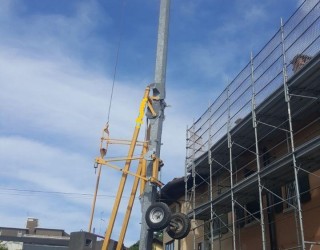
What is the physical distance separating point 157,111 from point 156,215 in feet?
13.0

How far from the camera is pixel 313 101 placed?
47.7ft

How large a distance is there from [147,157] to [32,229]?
45.9m

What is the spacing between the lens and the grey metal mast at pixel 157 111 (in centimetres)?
1355

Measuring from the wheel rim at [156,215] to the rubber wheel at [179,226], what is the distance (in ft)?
4.63

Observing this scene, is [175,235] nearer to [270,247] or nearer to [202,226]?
[270,247]

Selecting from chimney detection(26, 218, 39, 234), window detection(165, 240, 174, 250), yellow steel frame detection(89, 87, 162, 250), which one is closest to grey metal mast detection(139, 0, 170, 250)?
yellow steel frame detection(89, 87, 162, 250)

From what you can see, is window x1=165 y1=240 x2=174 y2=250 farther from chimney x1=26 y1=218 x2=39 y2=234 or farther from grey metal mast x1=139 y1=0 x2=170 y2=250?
chimney x1=26 y1=218 x2=39 y2=234

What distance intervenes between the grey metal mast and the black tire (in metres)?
0.29

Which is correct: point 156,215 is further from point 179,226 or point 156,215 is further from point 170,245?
point 170,245

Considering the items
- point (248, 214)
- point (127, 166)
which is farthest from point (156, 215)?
point (248, 214)

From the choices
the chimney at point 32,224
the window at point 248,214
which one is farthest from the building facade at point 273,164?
the chimney at point 32,224

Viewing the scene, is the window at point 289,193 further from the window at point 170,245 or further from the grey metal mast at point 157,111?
the window at point 170,245

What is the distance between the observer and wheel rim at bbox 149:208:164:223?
1320 centimetres

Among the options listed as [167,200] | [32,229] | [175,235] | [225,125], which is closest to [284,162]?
[175,235]
